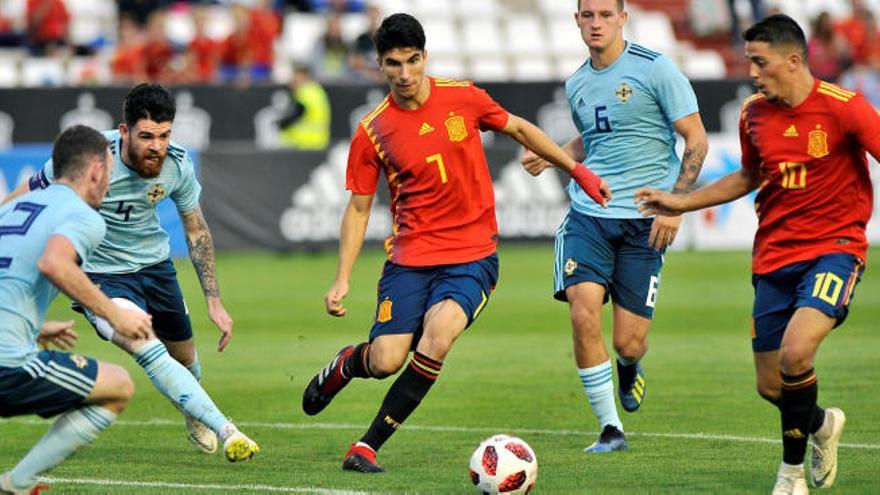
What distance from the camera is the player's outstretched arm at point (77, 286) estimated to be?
7074mm

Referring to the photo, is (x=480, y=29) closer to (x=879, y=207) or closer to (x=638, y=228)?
(x=879, y=207)

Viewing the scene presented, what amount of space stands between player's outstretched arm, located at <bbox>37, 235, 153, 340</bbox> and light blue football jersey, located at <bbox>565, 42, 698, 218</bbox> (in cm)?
371

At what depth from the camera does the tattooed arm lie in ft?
30.6

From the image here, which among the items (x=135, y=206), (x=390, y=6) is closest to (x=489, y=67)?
(x=390, y=6)

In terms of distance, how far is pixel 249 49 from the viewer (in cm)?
2655

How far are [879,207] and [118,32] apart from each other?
12902 mm

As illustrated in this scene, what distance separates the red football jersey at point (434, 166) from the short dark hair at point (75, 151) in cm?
216

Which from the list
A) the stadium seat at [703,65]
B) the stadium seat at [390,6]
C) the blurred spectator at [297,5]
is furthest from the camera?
the blurred spectator at [297,5]

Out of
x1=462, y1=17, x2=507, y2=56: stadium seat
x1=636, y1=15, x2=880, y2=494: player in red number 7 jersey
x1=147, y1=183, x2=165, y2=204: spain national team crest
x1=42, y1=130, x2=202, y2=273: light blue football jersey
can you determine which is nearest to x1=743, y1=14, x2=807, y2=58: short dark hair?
x1=636, y1=15, x2=880, y2=494: player in red number 7 jersey

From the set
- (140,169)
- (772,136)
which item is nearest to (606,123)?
(772,136)

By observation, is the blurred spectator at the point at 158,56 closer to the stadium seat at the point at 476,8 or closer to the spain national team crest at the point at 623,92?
the stadium seat at the point at 476,8

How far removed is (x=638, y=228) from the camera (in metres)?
9.97

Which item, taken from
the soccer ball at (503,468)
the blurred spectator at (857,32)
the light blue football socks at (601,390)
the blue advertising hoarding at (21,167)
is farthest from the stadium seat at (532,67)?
the soccer ball at (503,468)

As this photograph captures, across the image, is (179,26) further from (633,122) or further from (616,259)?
(616,259)
